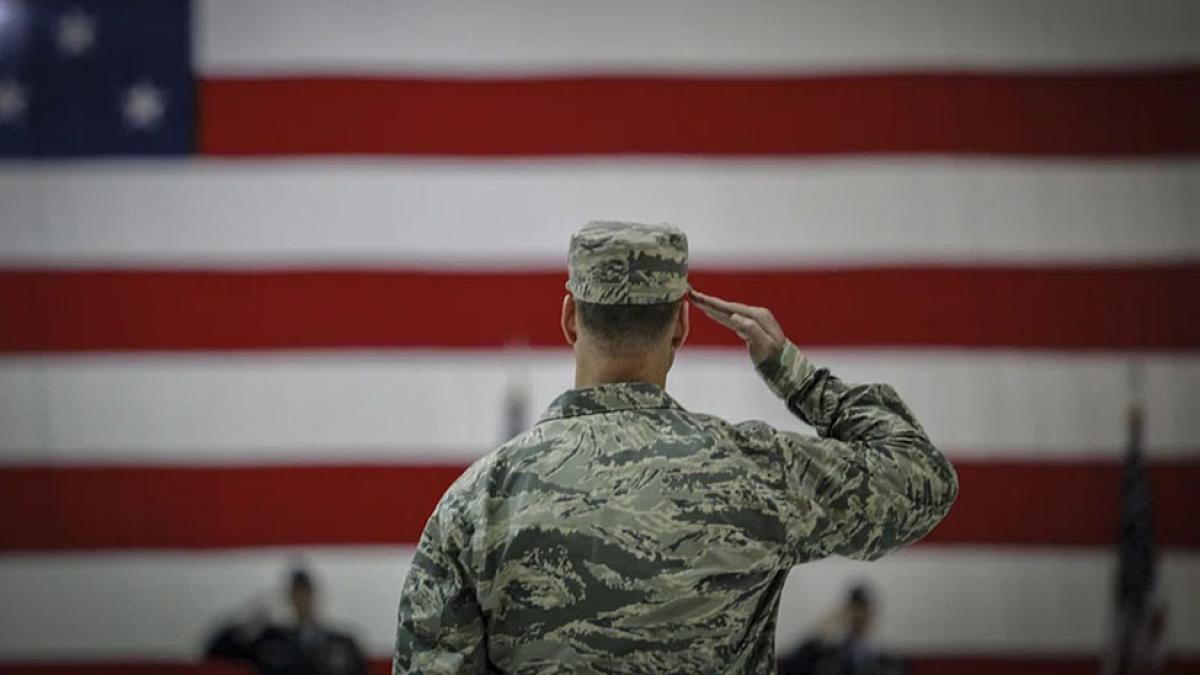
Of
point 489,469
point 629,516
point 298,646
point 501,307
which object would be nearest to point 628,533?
point 629,516

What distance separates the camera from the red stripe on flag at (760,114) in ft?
14.8

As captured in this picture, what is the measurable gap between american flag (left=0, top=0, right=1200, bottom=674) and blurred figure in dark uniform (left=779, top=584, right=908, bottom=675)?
136 mm

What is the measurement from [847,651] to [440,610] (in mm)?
3405

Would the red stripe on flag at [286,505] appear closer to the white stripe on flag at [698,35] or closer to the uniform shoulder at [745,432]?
the white stripe on flag at [698,35]

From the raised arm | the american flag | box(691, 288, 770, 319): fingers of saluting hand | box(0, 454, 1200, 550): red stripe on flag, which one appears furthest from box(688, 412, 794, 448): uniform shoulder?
box(0, 454, 1200, 550): red stripe on flag

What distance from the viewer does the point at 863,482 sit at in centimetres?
123

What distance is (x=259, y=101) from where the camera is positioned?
452 centimetres

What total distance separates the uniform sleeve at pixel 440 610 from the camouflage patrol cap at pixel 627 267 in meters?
0.22

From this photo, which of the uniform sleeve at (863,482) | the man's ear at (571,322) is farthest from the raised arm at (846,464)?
the man's ear at (571,322)

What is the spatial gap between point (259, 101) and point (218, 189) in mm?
299

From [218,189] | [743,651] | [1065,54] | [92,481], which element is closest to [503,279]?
[218,189]

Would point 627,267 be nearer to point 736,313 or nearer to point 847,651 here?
point 736,313

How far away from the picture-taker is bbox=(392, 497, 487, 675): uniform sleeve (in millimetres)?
1180

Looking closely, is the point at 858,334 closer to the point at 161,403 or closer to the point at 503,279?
the point at 503,279
